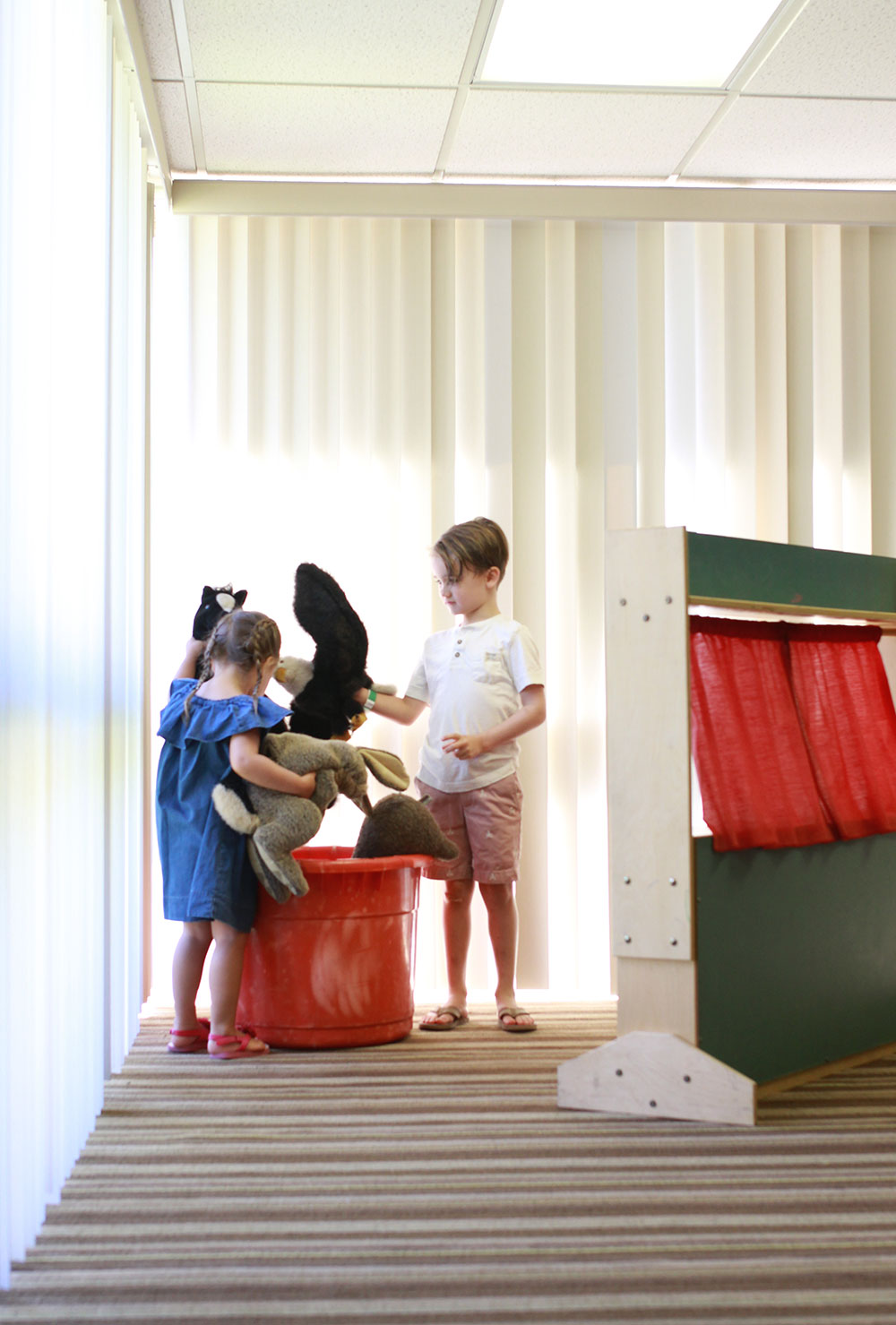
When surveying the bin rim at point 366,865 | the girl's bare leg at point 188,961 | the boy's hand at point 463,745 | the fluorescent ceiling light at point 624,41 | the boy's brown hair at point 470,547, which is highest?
the fluorescent ceiling light at point 624,41

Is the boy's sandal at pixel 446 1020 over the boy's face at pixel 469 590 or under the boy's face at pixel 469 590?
under

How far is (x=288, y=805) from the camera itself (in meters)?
2.66

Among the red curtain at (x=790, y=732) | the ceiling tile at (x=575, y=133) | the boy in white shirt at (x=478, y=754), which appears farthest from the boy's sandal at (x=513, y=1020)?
the ceiling tile at (x=575, y=133)

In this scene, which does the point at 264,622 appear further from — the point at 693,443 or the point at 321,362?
the point at 693,443

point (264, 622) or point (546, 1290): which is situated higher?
point (264, 622)

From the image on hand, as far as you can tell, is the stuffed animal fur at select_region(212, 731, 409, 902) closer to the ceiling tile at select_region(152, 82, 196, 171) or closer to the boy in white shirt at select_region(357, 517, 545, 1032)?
the boy in white shirt at select_region(357, 517, 545, 1032)

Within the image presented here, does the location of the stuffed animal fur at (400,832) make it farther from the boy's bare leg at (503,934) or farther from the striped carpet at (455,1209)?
the striped carpet at (455,1209)

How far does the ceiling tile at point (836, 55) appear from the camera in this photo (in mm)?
2668

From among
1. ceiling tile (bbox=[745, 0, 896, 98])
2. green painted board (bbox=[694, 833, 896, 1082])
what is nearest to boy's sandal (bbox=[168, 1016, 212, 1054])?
green painted board (bbox=[694, 833, 896, 1082])

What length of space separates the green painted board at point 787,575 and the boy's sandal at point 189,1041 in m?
1.46

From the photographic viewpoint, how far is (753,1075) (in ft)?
7.66

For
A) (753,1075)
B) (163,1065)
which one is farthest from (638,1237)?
(163,1065)

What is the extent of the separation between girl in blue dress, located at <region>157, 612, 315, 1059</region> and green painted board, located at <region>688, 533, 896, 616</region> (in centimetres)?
96

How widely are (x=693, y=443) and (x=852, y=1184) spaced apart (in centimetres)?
226
